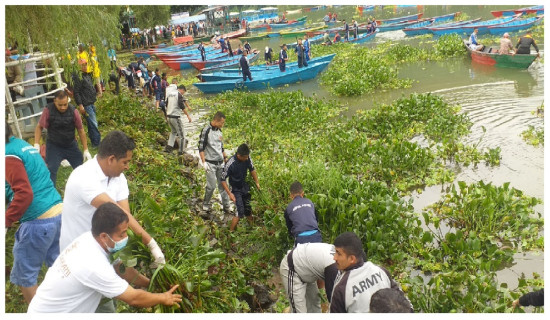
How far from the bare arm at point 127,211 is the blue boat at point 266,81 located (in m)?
14.3

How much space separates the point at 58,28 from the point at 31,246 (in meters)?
4.94

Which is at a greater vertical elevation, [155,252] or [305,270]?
[155,252]

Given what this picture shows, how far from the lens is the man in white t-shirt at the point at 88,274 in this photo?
9.74 ft

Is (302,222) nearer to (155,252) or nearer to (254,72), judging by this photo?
(155,252)

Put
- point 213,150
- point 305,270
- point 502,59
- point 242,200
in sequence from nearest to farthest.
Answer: point 305,270, point 242,200, point 213,150, point 502,59

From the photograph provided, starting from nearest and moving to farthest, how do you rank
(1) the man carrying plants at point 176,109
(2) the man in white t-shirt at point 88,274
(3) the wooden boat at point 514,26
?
(2) the man in white t-shirt at point 88,274 → (1) the man carrying plants at point 176,109 → (3) the wooden boat at point 514,26

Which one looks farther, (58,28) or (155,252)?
(58,28)

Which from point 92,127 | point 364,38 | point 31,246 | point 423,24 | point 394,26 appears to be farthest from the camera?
point 394,26

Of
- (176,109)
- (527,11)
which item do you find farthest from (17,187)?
(527,11)

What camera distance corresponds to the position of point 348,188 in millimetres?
7285

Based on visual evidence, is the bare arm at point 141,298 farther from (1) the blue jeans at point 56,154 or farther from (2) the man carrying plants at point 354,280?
(1) the blue jeans at point 56,154

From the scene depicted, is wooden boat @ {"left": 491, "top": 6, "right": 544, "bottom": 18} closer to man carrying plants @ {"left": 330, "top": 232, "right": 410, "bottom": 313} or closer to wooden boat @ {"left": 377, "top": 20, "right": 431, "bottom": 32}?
wooden boat @ {"left": 377, "top": 20, "right": 431, "bottom": 32}

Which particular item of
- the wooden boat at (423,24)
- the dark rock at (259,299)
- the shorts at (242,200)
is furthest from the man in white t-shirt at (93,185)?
the wooden boat at (423,24)

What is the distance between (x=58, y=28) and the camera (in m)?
7.70
